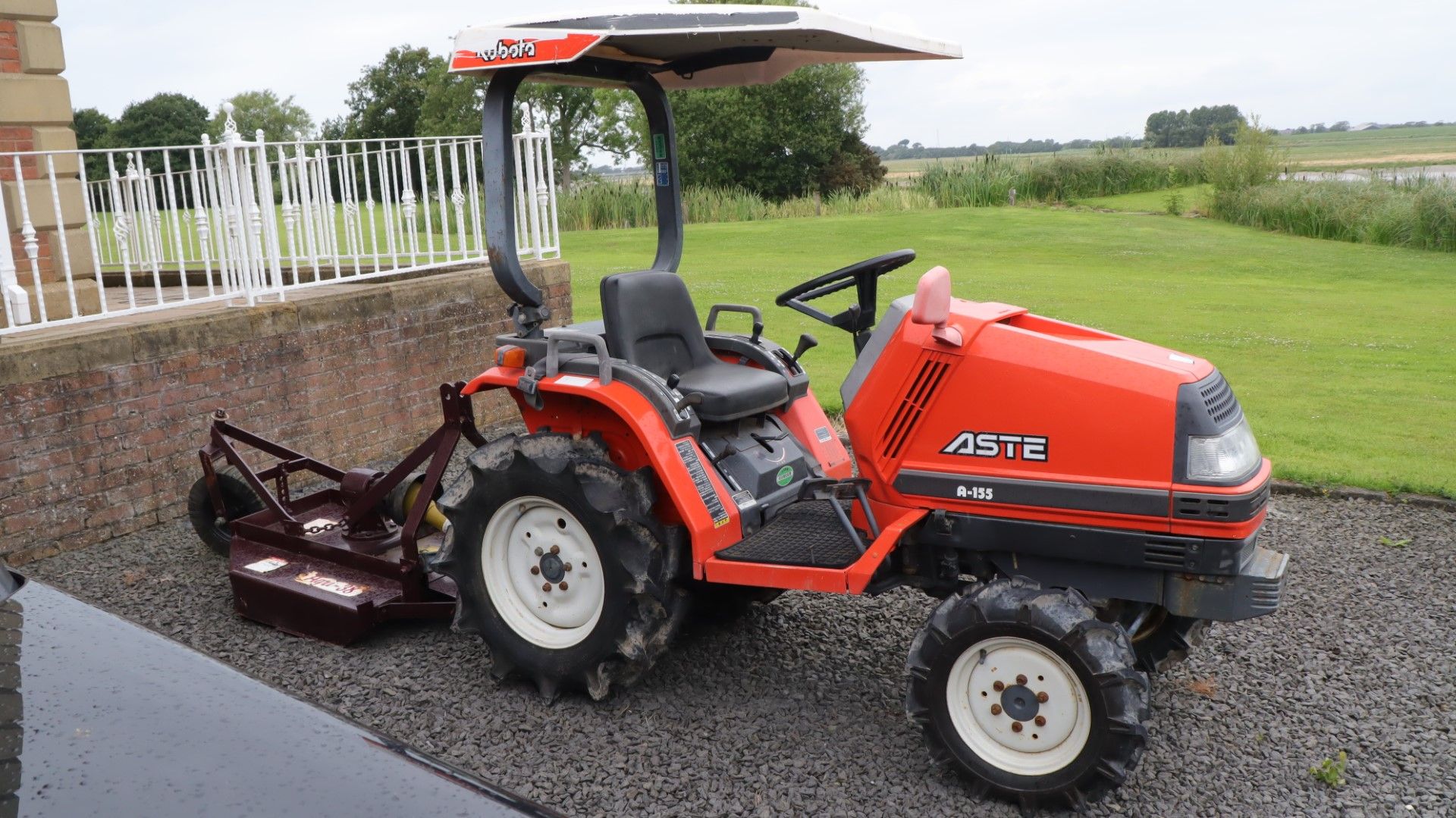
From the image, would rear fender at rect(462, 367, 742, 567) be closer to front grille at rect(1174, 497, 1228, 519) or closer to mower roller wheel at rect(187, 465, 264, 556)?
front grille at rect(1174, 497, 1228, 519)

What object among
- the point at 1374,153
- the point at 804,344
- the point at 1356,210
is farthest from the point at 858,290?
the point at 1374,153

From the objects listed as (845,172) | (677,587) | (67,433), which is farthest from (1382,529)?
(845,172)

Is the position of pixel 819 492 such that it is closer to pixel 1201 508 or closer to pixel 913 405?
pixel 913 405

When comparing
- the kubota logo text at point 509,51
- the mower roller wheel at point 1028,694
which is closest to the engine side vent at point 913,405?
the mower roller wheel at point 1028,694

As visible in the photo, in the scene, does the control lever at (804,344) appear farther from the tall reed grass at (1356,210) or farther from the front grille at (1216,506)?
the tall reed grass at (1356,210)

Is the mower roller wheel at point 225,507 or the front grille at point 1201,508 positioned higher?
the front grille at point 1201,508

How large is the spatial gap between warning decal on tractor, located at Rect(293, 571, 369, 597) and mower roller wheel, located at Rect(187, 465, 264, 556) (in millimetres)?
965

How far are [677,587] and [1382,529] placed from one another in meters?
4.09

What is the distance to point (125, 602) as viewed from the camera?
200 inches

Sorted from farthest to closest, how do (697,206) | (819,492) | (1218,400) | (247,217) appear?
(697,206)
(247,217)
(819,492)
(1218,400)

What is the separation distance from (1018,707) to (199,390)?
4847 mm

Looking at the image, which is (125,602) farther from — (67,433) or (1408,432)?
(1408,432)

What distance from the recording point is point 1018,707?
330 centimetres

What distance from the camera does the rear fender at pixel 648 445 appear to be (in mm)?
3805
